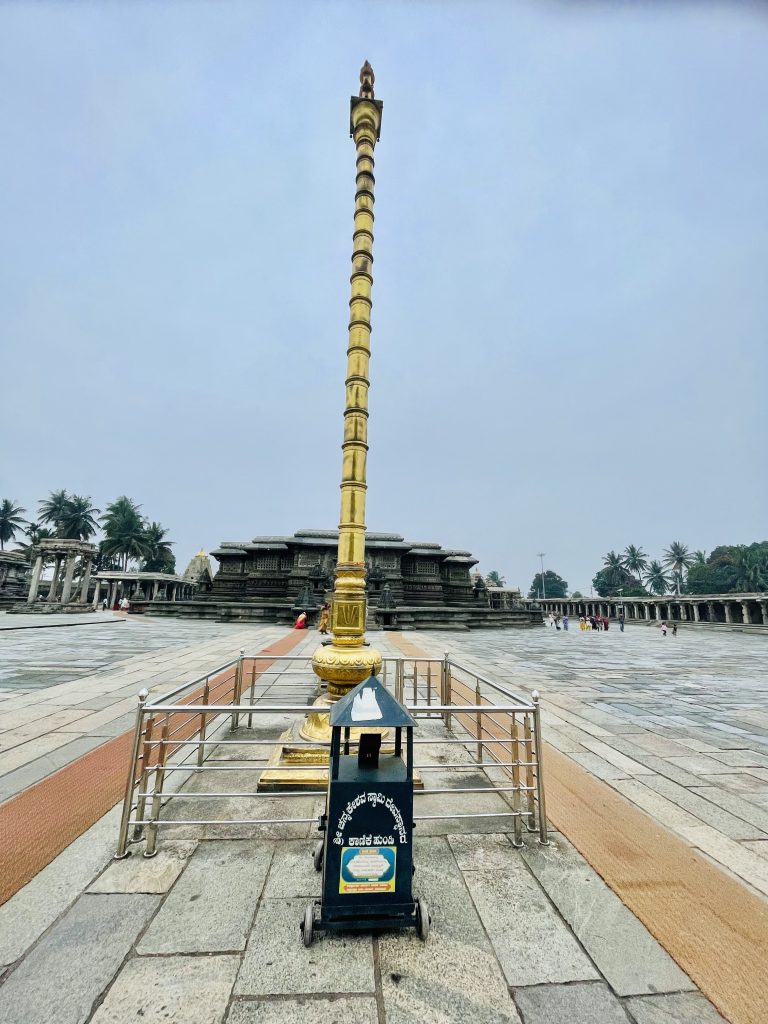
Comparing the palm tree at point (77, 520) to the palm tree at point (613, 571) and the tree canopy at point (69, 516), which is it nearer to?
the tree canopy at point (69, 516)

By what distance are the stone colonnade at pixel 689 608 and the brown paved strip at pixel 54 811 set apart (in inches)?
1968

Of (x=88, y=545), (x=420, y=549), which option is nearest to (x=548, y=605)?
(x=420, y=549)

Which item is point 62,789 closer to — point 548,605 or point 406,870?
point 406,870

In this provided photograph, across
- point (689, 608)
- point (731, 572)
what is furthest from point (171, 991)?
point (731, 572)

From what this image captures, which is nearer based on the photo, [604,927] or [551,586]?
[604,927]

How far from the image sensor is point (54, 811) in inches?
156

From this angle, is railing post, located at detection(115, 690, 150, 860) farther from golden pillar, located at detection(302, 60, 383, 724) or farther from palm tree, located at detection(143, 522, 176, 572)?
palm tree, located at detection(143, 522, 176, 572)

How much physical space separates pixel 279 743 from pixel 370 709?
183 centimetres

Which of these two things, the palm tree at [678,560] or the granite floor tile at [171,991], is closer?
the granite floor tile at [171,991]

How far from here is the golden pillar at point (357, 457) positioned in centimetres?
477

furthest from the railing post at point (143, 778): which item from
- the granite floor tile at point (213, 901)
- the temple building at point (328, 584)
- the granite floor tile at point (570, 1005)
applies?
the temple building at point (328, 584)

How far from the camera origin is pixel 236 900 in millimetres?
2859

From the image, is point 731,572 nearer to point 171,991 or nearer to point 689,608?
point 689,608

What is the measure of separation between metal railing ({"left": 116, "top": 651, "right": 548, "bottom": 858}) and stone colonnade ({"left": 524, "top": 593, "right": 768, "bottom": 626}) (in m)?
45.7
